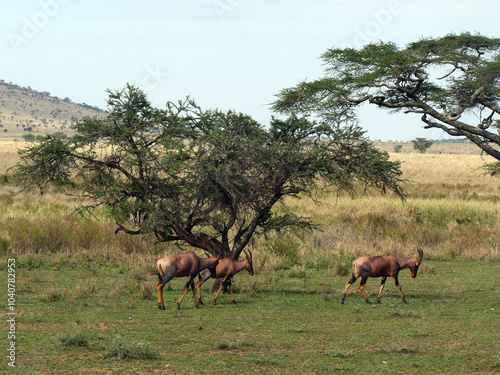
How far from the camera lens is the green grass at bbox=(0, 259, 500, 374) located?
361 inches

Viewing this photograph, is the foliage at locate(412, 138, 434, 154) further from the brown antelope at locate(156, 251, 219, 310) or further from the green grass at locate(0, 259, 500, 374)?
the brown antelope at locate(156, 251, 219, 310)

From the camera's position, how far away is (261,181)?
15289mm

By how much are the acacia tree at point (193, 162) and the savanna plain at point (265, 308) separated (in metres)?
1.20

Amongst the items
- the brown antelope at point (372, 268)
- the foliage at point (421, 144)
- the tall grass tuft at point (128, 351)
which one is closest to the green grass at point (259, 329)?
the tall grass tuft at point (128, 351)

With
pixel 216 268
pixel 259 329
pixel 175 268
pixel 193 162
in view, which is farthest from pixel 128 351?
pixel 193 162

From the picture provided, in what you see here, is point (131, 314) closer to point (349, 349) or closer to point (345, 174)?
point (349, 349)

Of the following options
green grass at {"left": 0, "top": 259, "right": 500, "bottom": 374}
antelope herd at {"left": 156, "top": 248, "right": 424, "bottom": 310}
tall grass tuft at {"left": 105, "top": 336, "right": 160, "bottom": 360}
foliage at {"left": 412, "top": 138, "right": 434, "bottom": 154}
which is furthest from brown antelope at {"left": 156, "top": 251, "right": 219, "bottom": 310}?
foliage at {"left": 412, "top": 138, "right": 434, "bottom": 154}

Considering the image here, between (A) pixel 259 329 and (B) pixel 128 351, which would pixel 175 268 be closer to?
(A) pixel 259 329

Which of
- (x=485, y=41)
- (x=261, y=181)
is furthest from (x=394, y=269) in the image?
(x=485, y=41)

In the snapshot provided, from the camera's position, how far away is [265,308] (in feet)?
45.7

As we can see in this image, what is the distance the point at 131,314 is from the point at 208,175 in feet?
11.9

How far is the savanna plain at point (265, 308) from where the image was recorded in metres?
9.34

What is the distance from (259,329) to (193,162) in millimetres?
4706

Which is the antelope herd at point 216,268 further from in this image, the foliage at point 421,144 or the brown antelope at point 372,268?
the foliage at point 421,144
